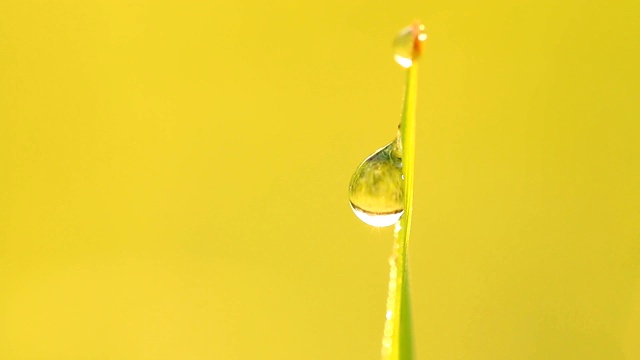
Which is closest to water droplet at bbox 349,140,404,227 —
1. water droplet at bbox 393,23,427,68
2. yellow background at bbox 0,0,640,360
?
water droplet at bbox 393,23,427,68

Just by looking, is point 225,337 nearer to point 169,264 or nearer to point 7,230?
point 169,264

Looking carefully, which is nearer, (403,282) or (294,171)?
(403,282)

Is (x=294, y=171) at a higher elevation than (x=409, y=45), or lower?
higher

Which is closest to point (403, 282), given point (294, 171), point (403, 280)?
point (403, 280)

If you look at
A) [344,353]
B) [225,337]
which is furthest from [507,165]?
[225,337]

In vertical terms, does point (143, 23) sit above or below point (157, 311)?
above

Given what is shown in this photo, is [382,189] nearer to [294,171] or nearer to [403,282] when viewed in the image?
[403,282]
